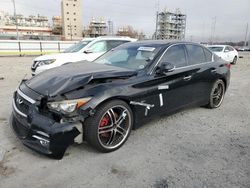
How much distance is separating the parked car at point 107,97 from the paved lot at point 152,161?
0.22 meters

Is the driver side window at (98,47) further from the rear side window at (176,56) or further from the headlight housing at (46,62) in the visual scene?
the rear side window at (176,56)

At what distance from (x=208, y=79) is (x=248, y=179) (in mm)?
2450

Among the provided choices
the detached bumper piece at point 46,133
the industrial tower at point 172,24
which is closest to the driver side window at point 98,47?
the detached bumper piece at point 46,133

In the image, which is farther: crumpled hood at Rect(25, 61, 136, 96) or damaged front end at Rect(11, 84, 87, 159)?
crumpled hood at Rect(25, 61, 136, 96)

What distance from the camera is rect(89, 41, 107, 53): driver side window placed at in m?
8.33

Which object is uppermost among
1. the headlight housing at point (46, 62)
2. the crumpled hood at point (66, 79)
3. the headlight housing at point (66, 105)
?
the crumpled hood at point (66, 79)

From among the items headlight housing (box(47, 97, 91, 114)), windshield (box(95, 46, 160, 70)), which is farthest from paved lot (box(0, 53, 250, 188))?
windshield (box(95, 46, 160, 70))

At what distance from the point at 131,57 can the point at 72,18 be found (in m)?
94.0

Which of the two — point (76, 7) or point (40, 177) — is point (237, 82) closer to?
point (40, 177)

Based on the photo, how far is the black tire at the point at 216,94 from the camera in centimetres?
483

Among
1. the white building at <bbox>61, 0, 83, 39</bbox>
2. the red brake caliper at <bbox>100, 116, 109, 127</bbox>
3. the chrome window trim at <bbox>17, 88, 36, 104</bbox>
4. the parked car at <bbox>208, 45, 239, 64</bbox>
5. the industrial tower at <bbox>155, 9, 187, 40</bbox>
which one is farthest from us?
the white building at <bbox>61, 0, 83, 39</bbox>

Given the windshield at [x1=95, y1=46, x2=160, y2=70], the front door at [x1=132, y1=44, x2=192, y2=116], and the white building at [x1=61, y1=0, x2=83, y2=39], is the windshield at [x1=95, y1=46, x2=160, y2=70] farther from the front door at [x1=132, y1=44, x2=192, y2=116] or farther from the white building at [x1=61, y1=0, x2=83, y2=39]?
the white building at [x1=61, y1=0, x2=83, y2=39]

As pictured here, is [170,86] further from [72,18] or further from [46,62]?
[72,18]

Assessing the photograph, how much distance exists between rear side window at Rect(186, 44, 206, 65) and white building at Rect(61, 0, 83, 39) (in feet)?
293
